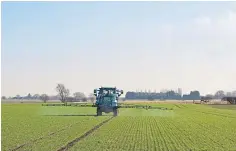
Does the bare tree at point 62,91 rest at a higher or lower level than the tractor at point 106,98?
higher

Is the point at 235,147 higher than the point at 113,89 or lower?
lower

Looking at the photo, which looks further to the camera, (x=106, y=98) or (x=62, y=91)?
(x=62, y=91)

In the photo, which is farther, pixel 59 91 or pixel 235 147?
pixel 59 91

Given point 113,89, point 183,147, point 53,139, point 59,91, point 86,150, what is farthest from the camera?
point 59,91

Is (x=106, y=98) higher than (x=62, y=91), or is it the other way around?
(x=62, y=91)

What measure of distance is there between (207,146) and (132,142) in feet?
11.5

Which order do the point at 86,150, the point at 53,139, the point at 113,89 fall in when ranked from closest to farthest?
the point at 86,150, the point at 53,139, the point at 113,89

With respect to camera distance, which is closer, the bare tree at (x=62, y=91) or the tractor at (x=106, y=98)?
the tractor at (x=106, y=98)

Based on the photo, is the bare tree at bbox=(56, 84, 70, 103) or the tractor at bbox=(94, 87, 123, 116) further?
the bare tree at bbox=(56, 84, 70, 103)

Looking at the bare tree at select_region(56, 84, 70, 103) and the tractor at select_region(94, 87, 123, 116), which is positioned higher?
the bare tree at select_region(56, 84, 70, 103)

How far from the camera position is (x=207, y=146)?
2145 cm

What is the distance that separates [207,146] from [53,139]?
300 inches

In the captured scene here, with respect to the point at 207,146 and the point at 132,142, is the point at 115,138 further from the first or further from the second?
the point at 207,146

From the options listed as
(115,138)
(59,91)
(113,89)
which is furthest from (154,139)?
(59,91)
